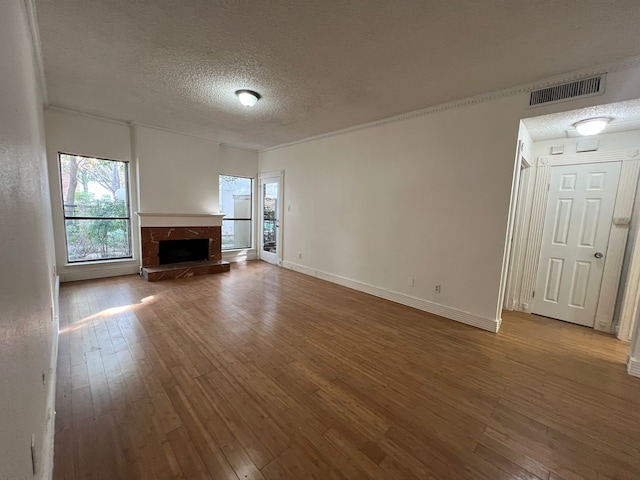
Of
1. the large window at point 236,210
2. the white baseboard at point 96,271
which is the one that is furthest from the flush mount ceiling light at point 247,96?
the white baseboard at point 96,271

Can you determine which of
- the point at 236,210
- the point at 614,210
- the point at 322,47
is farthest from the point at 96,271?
the point at 614,210

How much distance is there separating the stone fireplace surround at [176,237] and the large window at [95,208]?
445mm

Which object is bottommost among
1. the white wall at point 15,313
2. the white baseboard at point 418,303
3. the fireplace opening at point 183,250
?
the white baseboard at point 418,303

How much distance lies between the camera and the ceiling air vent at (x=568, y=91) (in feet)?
8.14

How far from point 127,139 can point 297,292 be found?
417cm

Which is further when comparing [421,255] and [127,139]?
[127,139]

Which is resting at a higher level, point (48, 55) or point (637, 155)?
point (48, 55)

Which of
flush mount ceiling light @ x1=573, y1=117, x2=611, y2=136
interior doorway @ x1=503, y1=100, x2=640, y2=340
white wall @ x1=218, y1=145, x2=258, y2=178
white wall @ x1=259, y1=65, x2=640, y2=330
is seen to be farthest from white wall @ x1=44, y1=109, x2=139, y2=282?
flush mount ceiling light @ x1=573, y1=117, x2=611, y2=136

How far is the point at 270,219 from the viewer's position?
21.4 ft

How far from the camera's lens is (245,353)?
8.15ft

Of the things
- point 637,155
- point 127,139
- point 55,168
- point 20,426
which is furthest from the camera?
point 127,139

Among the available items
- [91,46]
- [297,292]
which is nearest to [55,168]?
[91,46]

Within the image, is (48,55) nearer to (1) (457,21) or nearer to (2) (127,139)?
(2) (127,139)

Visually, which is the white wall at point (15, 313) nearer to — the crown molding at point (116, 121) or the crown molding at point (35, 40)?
the crown molding at point (35, 40)
